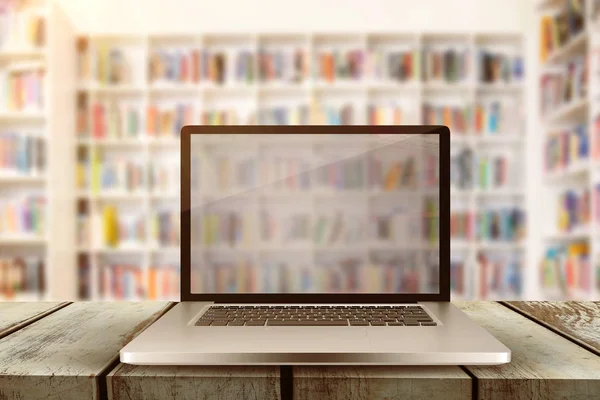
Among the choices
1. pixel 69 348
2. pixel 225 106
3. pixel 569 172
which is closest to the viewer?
pixel 69 348

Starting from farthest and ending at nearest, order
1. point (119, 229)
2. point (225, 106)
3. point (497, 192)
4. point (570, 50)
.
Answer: point (225, 106), point (119, 229), point (497, 192), point (570, 50)

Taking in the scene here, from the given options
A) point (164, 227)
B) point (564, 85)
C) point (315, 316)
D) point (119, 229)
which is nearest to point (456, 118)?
point (564, 85)

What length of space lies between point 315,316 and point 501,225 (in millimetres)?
3276

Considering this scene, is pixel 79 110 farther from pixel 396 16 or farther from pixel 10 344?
pixel 10 344

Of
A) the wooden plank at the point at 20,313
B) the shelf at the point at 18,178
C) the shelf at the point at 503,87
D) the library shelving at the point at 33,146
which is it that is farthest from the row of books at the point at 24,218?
the shelf at the point at 503,87

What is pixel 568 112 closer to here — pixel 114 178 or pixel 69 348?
pixel 114 178

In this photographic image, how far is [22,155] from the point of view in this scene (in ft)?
11.4

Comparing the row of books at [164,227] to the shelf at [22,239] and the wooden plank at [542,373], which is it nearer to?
the shelf at [22,239]

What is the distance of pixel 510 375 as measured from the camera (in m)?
0.52

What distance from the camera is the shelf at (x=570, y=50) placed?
2.92 metres

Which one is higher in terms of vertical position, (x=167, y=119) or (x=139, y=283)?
(x=167, y=119)

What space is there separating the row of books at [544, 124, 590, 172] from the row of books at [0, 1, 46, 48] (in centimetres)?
320

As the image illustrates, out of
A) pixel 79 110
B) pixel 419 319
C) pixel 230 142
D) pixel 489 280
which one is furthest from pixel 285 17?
pixel 419 319

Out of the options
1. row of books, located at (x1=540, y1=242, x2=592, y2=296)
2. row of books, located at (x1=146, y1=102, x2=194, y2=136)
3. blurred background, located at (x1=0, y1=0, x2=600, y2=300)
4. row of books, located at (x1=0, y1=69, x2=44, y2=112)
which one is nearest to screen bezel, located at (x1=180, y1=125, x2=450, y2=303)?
row of books, located at (x1=540, y1=242, x2=592, y2=296)
